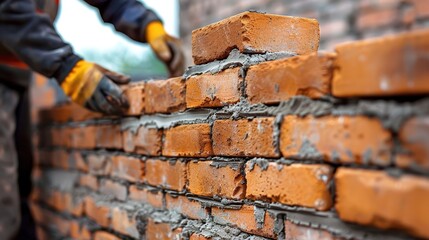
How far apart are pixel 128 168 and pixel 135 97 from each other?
0.26 meters

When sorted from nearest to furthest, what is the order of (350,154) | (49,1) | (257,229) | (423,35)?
1. (423,35)
2. (350,154)
3. (257,229)
4. (49,1)

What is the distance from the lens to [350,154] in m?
0.95

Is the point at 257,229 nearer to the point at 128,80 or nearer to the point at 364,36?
the point at 128,80

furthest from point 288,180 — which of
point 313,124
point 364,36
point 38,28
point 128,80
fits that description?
point 364,36

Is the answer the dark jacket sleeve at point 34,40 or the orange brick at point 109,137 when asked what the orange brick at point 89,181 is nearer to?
the orange brick at point 109,137

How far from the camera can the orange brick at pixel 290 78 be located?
3.38 feet

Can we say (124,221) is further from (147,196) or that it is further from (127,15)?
(127,15)

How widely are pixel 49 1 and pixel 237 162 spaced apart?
1394 mm

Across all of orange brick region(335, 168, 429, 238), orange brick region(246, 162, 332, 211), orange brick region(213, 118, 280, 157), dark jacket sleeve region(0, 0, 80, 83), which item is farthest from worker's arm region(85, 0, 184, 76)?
A: orange brick region(335, 168, 429, 238)

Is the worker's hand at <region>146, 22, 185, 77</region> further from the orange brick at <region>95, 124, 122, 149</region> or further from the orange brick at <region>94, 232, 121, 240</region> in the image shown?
the orange brick at <region>94, 232, 121, 240</region>

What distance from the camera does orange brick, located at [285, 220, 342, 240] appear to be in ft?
3.41

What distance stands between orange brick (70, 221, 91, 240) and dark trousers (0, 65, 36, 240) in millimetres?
217

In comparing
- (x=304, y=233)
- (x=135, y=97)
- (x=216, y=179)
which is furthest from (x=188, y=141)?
(x=304, y=233)

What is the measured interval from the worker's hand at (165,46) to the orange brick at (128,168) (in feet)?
1.84
